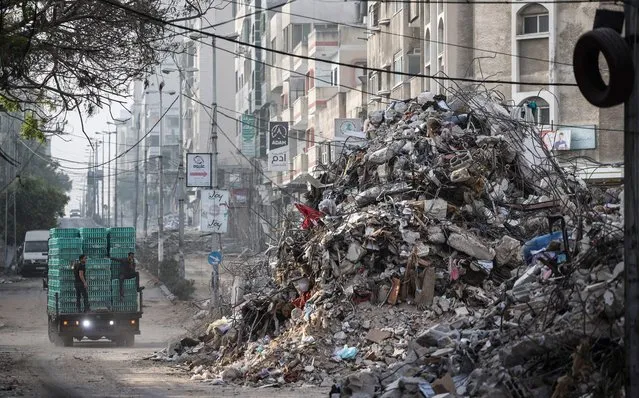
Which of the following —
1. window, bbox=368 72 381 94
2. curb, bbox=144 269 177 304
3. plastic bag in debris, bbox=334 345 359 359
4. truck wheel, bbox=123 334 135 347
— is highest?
window, bbox=368 72 381 94

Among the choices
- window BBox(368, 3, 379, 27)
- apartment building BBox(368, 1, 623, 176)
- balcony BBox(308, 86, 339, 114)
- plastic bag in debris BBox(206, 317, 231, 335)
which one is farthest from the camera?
balcony BBox(308, 86, 339, 114)

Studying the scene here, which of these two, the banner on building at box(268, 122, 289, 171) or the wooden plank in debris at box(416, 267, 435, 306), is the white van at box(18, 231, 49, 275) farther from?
the wooden plank in debris at box(416, 267, 435, 306)

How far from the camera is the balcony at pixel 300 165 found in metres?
63.3

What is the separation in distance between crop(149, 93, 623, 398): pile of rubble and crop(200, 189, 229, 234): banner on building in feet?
42.9

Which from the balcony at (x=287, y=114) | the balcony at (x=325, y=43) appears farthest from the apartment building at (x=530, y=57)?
the balcony at (x=287, y=114)

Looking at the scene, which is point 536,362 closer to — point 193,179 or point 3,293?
point 193,179

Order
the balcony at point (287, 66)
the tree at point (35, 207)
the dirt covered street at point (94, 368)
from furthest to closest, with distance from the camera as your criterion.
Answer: the tree at point (35, 207)
the balcony at point (287, 66)
the dirt covered street at point (94, 368)

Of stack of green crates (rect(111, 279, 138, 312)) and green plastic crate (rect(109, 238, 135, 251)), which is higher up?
green plastic crate (rect(109, 238, 135, 251))

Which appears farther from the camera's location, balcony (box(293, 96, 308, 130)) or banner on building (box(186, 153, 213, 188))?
balcony (box(293, 96, 308, 130))

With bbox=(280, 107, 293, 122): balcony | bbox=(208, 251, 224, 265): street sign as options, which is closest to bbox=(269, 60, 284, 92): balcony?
bbox=(280, 107, 293, 122): balcony

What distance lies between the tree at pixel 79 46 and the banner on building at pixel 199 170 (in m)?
19.3

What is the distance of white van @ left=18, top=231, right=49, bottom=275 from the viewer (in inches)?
2534

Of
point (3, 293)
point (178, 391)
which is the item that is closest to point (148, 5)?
point (178, 391)

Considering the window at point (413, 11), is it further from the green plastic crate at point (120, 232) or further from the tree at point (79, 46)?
the tree at point (79, 46)
